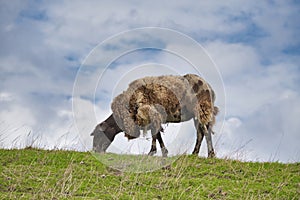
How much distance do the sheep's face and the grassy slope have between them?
1157 millimetres

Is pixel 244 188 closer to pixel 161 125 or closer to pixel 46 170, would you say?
pixel 161 125

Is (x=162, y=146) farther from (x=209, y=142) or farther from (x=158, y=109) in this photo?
(x=209, y=142)

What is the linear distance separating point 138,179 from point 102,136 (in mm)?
4131

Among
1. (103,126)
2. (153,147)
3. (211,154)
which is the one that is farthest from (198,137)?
(103,126)

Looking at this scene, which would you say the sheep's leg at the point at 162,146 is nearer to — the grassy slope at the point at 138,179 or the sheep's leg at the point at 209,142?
the grassy slope at the point at 138,179

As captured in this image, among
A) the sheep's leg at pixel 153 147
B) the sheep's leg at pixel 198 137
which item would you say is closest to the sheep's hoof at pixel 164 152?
the sheep's leg at pixel 153 147

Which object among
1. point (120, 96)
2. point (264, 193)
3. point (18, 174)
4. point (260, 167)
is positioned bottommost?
point (18, 174)

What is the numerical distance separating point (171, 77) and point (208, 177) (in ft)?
13.0

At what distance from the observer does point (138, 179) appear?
11023mm

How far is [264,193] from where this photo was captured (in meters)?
10.8

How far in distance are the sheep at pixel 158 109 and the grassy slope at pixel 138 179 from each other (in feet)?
4.36

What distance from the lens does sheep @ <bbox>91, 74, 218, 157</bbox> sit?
1387 centimetres

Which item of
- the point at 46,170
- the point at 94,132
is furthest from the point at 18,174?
the point at 94,132

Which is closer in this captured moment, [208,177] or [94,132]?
[208,177]
